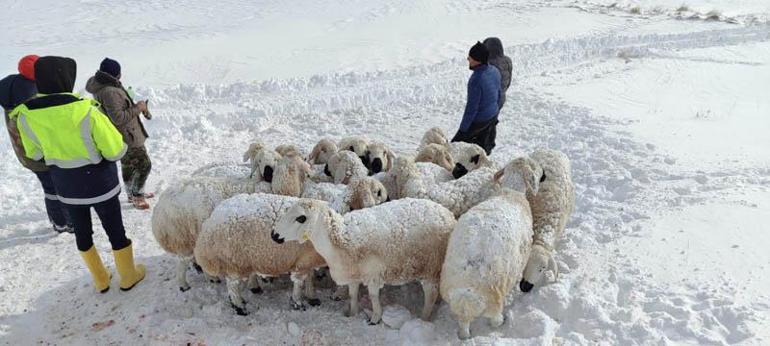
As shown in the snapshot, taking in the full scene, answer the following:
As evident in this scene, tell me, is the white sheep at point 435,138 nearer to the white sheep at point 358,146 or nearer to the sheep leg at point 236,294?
the white sheep at point 358,146

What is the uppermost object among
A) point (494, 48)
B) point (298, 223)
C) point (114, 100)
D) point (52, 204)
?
point (494, 48)

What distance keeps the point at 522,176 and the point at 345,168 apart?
1.94 meters

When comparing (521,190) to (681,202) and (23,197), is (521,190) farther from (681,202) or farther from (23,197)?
(23,197)

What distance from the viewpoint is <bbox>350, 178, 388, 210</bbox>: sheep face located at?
5383mm

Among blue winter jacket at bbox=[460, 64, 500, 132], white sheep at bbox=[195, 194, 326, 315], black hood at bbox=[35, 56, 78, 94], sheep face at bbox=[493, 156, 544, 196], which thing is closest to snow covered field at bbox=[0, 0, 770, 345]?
white sheep at bbox=[195, 194, 326, 315]

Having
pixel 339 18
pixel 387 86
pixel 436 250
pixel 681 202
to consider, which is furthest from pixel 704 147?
pixel 339 18

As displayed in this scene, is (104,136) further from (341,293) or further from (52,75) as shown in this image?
(341,293)

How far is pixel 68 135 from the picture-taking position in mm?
4996

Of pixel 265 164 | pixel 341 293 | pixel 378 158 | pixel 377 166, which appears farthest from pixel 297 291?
pixel 378 158

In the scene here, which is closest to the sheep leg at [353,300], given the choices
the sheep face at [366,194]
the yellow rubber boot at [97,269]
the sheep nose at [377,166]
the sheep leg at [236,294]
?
the sheep face at [366,194]

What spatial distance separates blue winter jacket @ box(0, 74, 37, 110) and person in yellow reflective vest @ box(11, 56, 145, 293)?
1133 mm

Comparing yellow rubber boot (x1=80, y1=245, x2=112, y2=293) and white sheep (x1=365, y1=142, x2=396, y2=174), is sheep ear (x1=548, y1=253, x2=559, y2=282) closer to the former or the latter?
white sheep (x1=365, y1=142, x2=396, y2=174)

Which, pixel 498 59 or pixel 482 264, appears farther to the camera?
pixel 498 59

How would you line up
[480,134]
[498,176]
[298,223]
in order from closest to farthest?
1. [298,223]
2. [498,176]
3. [480,134]
